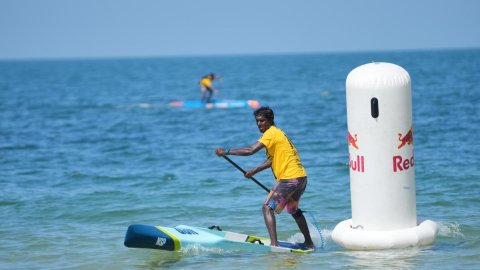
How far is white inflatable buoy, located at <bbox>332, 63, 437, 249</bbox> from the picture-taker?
31.9ft

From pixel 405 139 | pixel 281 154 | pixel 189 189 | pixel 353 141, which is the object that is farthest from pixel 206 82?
pixel 405 139

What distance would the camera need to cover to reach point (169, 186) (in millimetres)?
16125

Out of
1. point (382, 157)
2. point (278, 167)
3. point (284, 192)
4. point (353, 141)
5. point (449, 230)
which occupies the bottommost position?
point (449, 230)

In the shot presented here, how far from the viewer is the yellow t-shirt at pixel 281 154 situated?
33.4ft

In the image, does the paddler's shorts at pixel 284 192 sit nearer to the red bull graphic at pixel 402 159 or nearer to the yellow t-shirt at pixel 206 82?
the red bull graphic at pixel 402 159

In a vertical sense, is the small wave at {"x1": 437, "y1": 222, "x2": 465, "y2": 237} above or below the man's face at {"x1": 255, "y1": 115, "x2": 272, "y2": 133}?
below

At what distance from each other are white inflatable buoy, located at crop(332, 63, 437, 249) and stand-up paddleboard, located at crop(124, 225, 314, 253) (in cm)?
101

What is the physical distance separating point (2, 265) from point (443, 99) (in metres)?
29.2

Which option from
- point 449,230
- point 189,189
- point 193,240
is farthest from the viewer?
point 189,189

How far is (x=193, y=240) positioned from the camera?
10445 millimetres

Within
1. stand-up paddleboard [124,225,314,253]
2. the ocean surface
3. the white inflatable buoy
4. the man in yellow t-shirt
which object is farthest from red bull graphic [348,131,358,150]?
stand-up paddleboard [124,225,314,253]

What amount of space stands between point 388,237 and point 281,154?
5.07ft

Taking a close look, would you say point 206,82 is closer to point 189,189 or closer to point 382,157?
point 189,189

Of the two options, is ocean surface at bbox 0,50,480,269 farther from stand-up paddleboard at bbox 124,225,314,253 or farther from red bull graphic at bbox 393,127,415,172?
red bull graphic at bbox 393,127,415,172
